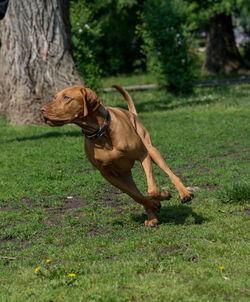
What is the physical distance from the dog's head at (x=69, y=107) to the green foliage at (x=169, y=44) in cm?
1456

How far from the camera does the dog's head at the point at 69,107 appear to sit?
532 cm

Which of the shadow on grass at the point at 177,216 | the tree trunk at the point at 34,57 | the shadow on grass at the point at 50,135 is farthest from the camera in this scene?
the tree trunk at the point at 34,57

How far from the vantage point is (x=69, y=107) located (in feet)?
17.6

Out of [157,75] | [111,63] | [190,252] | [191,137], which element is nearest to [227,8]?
[157,75]

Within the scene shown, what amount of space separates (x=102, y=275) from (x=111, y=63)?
30.5m

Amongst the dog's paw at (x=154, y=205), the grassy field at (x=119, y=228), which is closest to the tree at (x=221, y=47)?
the grassy field at (x=119, y=228)

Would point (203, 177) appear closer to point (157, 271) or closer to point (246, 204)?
point (246, 204)

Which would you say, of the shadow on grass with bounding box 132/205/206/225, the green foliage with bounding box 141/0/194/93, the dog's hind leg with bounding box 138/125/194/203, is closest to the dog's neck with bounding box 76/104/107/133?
the dog's hind leg with bounding box 138/125/194/203

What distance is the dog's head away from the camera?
5316 millimetres

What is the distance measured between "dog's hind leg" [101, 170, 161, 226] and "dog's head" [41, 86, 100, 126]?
2.46ft

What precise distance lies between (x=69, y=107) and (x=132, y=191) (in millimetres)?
1189

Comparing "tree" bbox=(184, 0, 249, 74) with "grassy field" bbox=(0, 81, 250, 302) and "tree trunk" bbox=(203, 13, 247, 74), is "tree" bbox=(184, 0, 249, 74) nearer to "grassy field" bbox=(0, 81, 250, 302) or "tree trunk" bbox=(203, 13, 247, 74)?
"tree trunk" bbox=(203, 13, 247, 74)

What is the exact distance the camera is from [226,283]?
4109 millimetres

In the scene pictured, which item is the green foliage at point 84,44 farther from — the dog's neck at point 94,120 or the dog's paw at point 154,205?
the dog's neck at point 94,120
